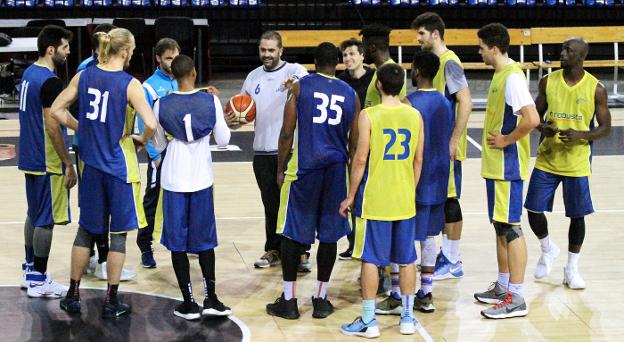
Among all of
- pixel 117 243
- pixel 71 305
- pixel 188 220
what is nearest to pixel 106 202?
pixel 117 243

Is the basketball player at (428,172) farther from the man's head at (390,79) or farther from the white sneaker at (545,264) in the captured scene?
the white sneaker at (545,264)

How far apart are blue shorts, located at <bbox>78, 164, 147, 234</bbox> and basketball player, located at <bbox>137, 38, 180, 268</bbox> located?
1.07 meters

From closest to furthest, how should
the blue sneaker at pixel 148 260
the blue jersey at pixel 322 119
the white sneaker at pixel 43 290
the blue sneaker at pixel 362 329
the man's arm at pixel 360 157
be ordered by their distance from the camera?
1. the man's arm at pixel 360 157
2. the blue sneaker at pixel 362 329
3. the blue jersey at pixel 322 119
4. the white sneaker at pixel 43 290
5. the blue sneaker at pixel 148 260

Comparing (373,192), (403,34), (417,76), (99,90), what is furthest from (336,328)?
(403,34)

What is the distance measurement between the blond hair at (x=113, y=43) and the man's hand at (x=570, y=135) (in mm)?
3194

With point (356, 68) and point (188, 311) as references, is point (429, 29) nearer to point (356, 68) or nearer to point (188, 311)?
point (356, 68)

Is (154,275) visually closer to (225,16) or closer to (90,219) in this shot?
(90,219)

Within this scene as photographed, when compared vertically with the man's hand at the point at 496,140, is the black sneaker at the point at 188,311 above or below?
below

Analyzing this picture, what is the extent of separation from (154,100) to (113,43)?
1.29 m

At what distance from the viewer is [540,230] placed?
25.8ft

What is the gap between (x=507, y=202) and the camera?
7.17m

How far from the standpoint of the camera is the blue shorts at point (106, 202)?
22.9 feet

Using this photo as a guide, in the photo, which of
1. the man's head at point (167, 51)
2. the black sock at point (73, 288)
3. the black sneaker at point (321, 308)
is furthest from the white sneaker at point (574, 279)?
the black sock at point (73, 288)

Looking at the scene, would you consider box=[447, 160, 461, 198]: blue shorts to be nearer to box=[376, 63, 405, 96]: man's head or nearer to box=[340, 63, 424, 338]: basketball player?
box=[340, 63, 424, 338]: basketball player
